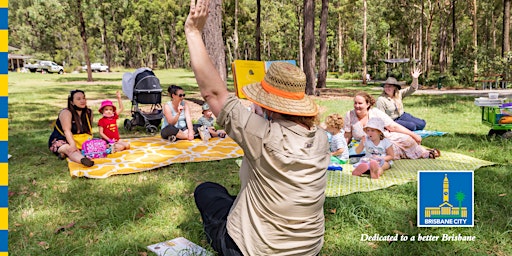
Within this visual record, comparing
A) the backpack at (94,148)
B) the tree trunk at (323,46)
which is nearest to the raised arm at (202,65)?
the backpack at (94,148)

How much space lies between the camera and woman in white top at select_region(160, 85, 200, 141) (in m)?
7.84

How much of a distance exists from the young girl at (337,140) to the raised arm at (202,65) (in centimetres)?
430

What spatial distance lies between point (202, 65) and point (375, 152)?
430cm

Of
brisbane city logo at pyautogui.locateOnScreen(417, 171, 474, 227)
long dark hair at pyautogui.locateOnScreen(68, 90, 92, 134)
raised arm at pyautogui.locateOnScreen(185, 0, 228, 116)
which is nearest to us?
raised arm at pyautogui.locateOnScreen(185, 0, 228, 116)

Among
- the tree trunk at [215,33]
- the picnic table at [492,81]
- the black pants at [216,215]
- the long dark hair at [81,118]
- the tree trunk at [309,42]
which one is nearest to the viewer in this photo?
the black pants at [216,215]

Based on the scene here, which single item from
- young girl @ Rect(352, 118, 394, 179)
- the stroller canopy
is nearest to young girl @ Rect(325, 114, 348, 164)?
young girl @ Rect(352, 118, 394, 179)

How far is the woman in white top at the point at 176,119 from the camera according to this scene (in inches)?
309

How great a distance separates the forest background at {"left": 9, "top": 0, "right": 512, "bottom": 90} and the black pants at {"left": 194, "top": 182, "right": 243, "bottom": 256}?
14080 millimetres

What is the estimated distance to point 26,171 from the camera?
5980 millimetres

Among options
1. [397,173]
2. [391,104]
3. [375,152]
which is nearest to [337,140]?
[375,152]

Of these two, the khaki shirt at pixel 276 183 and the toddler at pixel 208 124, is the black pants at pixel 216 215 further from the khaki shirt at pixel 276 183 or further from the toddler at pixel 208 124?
the toddler at pixel 208 124

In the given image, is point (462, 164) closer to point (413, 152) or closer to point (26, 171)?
point (413, 152)

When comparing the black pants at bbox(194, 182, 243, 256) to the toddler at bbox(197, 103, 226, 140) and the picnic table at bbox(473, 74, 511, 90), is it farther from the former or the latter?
the picnic table at bbox(473, 74, 511, 90)

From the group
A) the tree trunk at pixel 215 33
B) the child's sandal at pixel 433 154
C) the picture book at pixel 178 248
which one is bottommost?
the picture book at pixel 178 248
